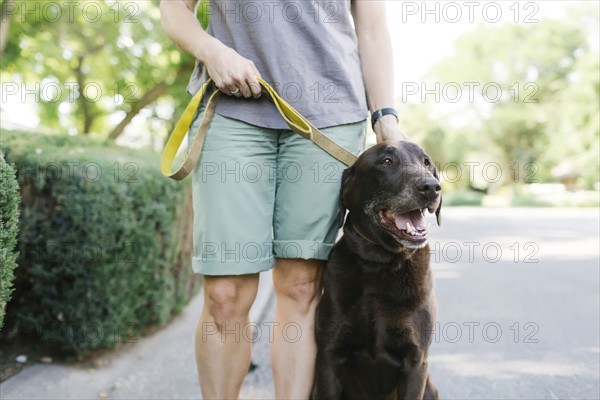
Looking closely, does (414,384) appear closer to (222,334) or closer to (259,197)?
(222,334)

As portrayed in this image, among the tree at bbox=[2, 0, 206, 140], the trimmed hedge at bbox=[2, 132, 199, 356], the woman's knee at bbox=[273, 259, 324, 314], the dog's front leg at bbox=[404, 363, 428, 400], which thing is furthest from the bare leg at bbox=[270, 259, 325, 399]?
the tree at bbox=[2, 0, 206, 140]

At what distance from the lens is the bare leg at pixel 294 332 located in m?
2.38

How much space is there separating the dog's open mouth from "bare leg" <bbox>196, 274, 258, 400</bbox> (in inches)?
24.0

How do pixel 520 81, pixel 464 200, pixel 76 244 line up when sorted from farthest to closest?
pixel 520 81 → pixel 464 200 → pixel 76 244

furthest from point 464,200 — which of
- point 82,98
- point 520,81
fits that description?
point 82,98

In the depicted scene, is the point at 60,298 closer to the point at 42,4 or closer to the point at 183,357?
the point at 183,357

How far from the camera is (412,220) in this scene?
2.36m

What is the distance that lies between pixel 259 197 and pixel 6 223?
3.17 ft

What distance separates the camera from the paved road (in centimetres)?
327

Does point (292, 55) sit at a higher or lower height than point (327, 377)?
higher

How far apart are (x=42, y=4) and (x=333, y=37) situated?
12093mm

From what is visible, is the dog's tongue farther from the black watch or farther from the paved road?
the paved road

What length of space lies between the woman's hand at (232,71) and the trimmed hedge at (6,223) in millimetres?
848

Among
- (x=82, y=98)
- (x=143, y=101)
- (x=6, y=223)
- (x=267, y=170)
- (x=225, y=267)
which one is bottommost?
(x=225, y=267)
